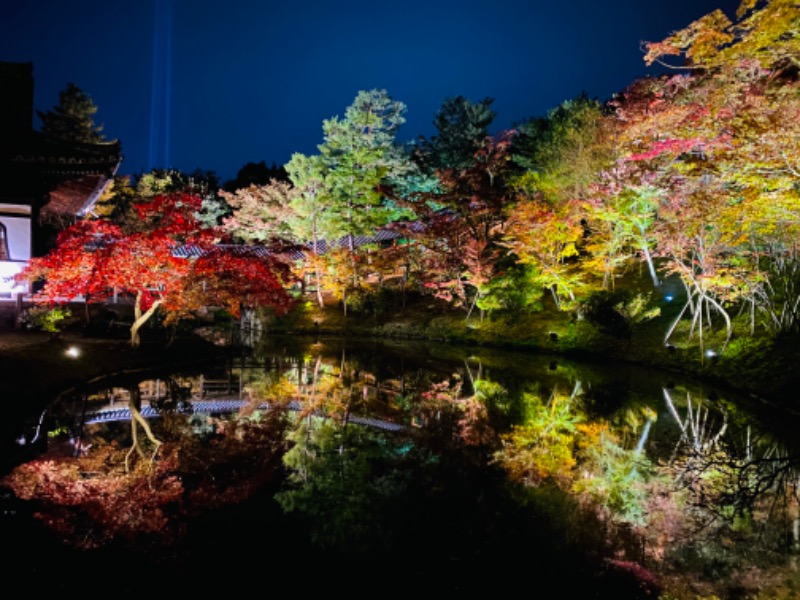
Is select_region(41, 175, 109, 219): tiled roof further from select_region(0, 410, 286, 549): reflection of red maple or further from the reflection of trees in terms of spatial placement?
the reflection of trees

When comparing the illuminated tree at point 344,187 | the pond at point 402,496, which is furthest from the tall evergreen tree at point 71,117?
the pond at point 402,496

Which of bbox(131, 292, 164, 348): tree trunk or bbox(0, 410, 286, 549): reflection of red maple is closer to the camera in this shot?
bbox(0, 410, 286, 549): reflection of red maple

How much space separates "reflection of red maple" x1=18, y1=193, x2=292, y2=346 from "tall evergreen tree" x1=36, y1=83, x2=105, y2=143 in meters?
26.8

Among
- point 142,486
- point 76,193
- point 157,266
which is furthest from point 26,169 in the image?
point 142,486

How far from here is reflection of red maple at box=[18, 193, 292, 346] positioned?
10.9 meters

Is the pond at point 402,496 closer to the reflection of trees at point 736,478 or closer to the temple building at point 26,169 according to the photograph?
the reflection of trees at point 736,478

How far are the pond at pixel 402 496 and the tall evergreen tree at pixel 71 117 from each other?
3077cm

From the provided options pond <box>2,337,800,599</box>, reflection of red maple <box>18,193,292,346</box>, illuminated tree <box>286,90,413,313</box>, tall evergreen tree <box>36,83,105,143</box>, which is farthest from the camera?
tall evergreen tree <box>36,83,105,143</box>

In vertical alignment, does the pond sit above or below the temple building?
below

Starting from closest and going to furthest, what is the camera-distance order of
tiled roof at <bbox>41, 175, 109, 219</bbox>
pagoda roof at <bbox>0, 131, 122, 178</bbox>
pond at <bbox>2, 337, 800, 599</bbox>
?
pond at <bbox>2, 337, 800, 599</bbox>
pagoda roof at <bbox>0, 131, 122, 178</bbox>
tiled roof at <bbox>41, 175, 109, 219</bbox>

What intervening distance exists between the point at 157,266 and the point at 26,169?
3304 millimetres

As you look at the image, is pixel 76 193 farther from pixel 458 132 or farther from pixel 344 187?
pixel 458 132

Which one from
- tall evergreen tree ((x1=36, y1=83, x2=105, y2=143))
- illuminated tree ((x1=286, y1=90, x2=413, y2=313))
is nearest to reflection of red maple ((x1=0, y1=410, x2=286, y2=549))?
illuminated tree ((x1=286, y1=90, x2=413, y2=313))

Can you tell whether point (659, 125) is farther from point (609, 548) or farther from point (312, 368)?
point (312, 368)
